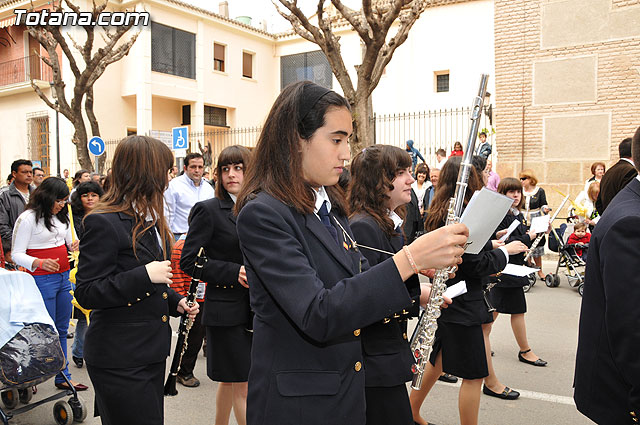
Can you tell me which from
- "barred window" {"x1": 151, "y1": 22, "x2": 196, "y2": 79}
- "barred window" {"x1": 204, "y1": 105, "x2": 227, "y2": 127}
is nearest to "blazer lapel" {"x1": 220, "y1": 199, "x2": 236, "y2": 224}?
"barred window" {"x1": 151, "y1": 22, "x2": 196, "y2": 79}

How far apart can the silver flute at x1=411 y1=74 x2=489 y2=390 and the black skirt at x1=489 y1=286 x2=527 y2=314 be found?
3.34 metres

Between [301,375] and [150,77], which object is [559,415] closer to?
[301,375]

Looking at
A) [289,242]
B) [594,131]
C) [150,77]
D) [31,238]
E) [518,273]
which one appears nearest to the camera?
[289,242]

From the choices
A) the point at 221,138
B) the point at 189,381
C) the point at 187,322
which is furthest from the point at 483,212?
the point at 221,138

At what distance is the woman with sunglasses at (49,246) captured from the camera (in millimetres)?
5207

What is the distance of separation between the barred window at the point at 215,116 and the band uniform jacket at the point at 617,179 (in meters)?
25.5

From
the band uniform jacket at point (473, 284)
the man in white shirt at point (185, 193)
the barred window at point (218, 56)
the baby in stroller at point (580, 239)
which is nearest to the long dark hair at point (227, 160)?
the band uniform jacket at point (473, 284)

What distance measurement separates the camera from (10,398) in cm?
472

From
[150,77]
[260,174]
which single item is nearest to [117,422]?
[260,174]

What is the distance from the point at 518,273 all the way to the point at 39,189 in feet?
14.9

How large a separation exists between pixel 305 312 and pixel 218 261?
2374 millimetres

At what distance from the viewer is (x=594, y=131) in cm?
1559

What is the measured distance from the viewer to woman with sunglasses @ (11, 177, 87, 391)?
5.21 metres

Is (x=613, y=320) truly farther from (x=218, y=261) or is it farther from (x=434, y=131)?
(x=434, y=131)
